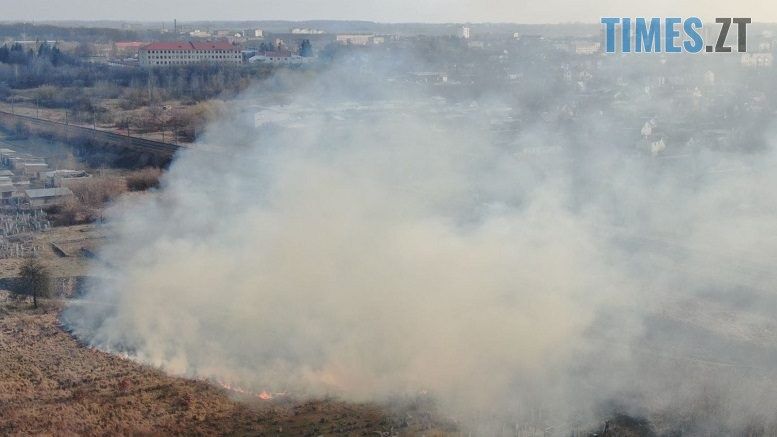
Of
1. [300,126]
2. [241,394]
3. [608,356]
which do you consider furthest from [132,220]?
[608,356]

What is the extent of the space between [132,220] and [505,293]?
7258mm

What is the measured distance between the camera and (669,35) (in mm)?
15406

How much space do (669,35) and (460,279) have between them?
8293 mm

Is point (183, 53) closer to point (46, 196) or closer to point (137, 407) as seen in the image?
point (46, 196)

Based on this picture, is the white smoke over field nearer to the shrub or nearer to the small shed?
the shrub

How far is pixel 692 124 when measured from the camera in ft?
60.3

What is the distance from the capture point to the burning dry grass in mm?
7219

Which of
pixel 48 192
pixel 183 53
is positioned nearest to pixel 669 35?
pixel 48 192

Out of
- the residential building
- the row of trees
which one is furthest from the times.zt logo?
the row of trees

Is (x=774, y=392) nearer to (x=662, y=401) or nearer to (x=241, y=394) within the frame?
(x=662, y=401)

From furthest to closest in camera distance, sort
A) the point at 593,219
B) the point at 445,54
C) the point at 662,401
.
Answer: the point at 445,54, the point at 593,219, the point at 662,401

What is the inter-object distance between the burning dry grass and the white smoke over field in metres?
0.29

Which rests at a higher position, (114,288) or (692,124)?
(692,124)

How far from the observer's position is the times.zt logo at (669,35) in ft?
45.9
